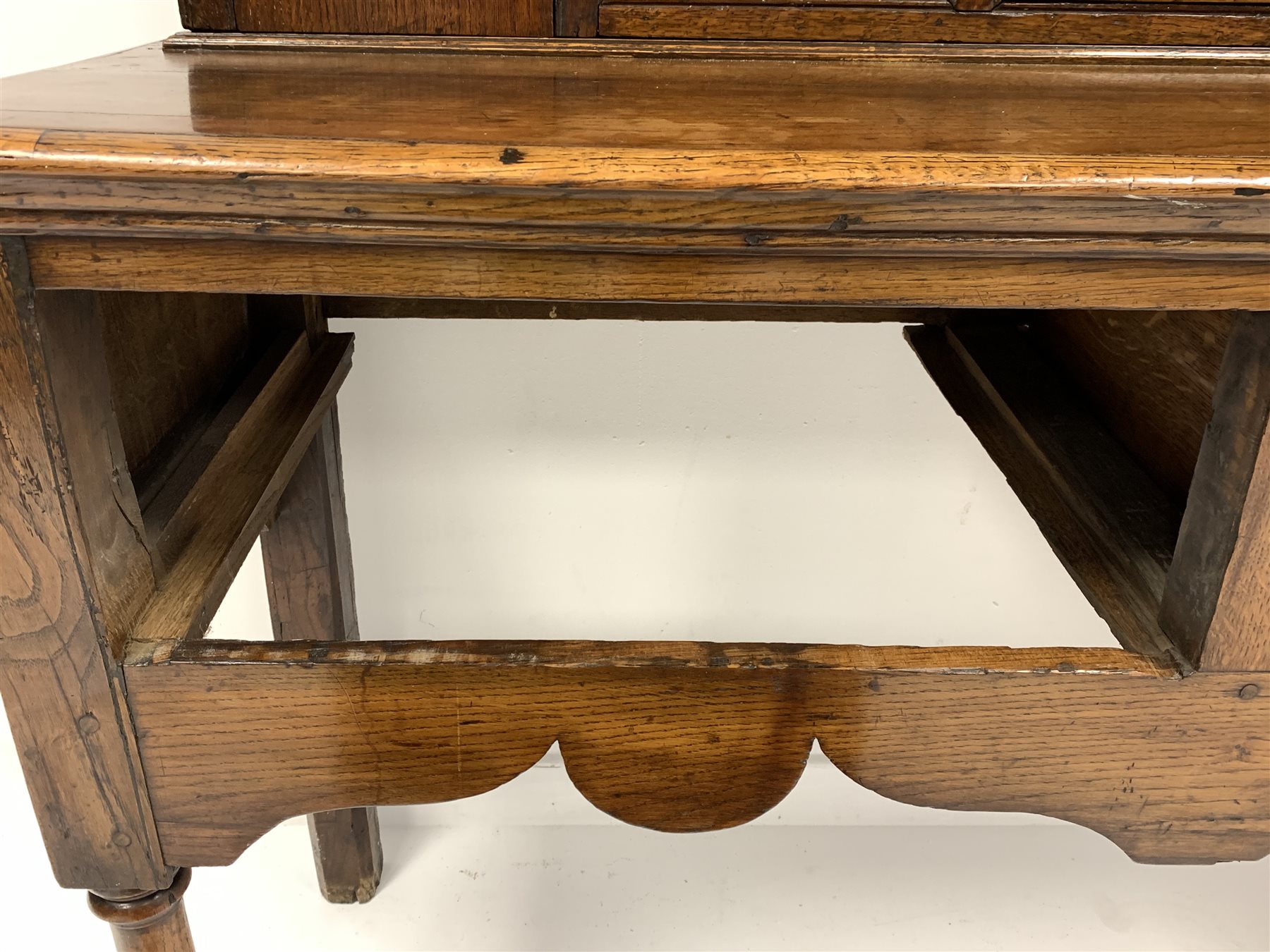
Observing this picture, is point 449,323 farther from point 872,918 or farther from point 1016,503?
point 872,918

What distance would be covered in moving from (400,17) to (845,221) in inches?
21.0

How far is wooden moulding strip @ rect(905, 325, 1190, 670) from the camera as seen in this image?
76 centimetres

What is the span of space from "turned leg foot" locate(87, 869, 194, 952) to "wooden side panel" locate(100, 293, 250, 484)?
0.30m

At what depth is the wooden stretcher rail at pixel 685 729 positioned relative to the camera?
660mm

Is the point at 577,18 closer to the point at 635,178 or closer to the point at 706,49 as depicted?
the point at 706,49

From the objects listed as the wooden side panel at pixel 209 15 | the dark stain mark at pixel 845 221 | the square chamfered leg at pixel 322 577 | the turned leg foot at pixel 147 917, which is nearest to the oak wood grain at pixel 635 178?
the dark stain mark at pixel 845 221

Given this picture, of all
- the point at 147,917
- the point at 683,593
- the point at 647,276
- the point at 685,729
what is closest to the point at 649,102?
the point at 647,276

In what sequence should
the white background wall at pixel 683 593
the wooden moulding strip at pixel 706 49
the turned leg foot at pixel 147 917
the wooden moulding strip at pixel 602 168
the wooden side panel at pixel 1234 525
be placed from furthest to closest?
the white background wall at pixel 683 593 → the wooden moulding strip at pixel 706 49 → the turned leg foot at pixel 147 917 → the wooden side panel at pixel 1234 525 → the wooden moulding strip at pixel 602 168

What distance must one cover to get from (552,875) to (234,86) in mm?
1019

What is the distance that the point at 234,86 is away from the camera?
69 centimetres

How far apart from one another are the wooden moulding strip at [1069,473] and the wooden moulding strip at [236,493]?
0.59 m

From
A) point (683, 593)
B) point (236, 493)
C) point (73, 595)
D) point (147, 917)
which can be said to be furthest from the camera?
point (683, 593)

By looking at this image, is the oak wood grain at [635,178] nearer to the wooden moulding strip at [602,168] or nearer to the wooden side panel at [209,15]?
the wooden moulding strip at [602,168]

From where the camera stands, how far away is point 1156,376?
0.88m
